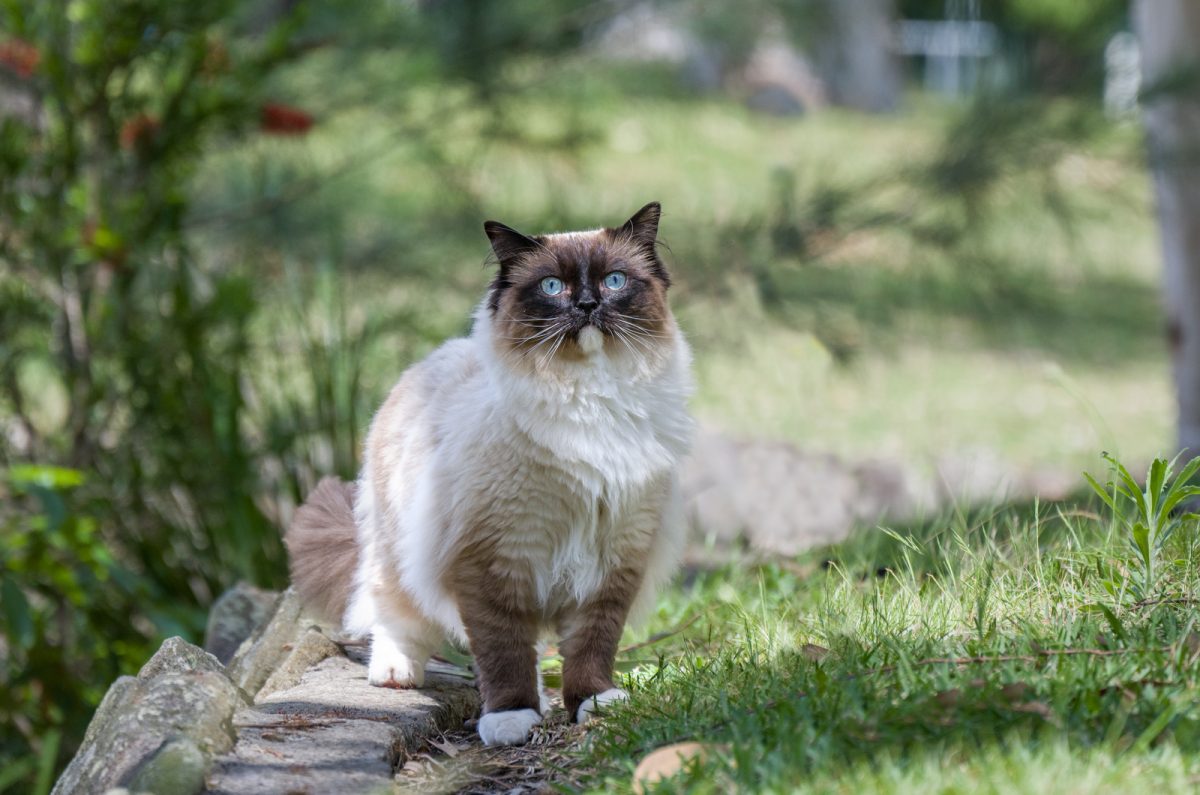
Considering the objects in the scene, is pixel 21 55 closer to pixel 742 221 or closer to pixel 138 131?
pixel 138 131

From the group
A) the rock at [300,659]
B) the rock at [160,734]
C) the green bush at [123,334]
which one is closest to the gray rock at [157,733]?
the rock at [160,734]

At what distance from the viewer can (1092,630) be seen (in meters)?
2.54

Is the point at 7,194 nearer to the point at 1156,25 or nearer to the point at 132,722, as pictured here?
the point at 132,722

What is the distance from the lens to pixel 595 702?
8.91 ft

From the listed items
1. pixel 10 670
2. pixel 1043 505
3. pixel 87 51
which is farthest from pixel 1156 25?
pixel 10 670

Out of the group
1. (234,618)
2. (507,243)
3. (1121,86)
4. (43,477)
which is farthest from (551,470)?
(1121,86)

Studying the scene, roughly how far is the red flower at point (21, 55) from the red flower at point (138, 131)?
1.27 ft

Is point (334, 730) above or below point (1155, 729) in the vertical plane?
below

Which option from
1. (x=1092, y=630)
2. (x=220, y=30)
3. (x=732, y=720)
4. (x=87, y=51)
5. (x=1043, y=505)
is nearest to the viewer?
(x=732, y=720)

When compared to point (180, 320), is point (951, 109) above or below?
above

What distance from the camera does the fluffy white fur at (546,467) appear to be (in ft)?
9.23

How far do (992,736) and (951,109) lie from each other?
4.06m

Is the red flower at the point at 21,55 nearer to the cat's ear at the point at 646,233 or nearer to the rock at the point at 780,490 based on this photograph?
the cat's ear at the point at 646,233

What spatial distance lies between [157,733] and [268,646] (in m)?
0.96
